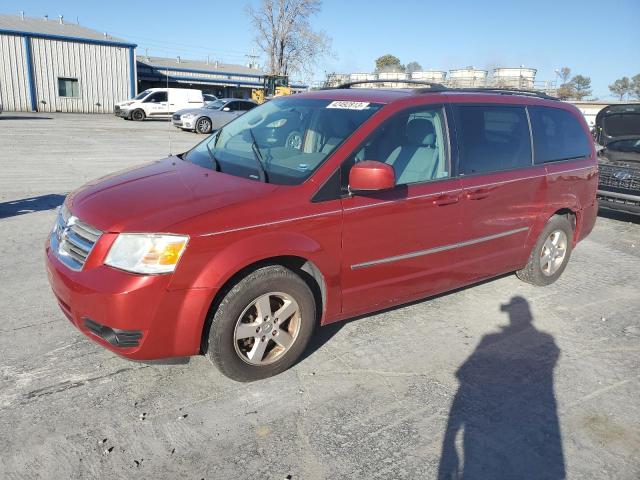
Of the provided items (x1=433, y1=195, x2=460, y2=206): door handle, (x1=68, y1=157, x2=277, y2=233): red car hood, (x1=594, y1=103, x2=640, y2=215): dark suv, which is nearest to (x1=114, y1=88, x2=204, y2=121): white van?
(x1=594, y1=103, x2=640, y2=215): dark suv

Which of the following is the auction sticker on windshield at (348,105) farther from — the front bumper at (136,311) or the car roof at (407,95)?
the front bumper at (136,311)

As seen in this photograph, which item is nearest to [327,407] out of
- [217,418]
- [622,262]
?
[217,418]

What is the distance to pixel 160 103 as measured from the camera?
94.1 feet

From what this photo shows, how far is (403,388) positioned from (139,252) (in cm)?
187

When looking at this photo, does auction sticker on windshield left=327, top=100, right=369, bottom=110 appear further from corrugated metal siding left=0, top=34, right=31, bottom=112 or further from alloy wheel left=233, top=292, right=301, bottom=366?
corrugated metal siding left=0, top=34, right=31, bottom=112

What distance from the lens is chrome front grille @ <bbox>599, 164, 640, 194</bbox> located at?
7.88 m

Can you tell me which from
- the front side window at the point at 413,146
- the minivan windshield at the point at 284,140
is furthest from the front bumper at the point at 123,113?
the front side window at the point at 413,146

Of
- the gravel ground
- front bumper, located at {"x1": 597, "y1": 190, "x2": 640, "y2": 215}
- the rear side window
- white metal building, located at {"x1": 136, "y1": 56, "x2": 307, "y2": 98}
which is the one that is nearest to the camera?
the gravel ground

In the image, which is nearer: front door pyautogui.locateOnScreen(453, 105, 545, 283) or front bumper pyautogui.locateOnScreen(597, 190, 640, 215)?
front door pyautogui.locateOnScreen(453, 105, 545, 283)

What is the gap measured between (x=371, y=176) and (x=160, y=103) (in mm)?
28054

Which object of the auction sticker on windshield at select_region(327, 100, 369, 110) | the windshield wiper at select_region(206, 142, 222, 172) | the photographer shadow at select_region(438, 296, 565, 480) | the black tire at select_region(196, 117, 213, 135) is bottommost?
the photographer shadow at select_region(438, 296, 565, 480)

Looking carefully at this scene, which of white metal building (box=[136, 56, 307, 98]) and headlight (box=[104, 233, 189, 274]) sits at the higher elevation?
white metal building (box=[136, 56, 307, 98])

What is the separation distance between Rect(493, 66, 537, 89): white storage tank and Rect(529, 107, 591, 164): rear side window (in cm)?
2540

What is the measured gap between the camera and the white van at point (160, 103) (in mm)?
28281
